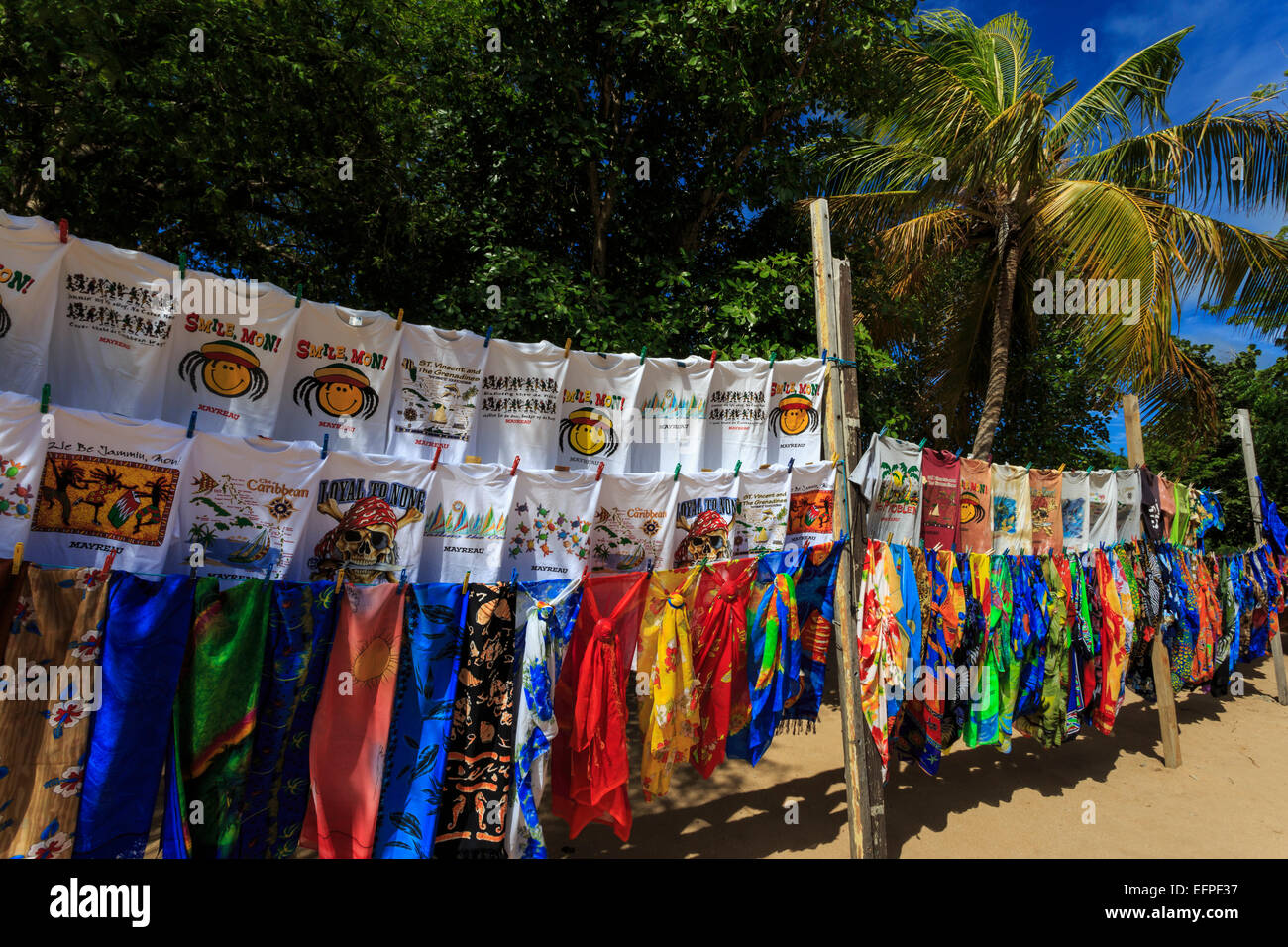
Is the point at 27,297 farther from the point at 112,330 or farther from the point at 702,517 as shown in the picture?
the point at 702,517

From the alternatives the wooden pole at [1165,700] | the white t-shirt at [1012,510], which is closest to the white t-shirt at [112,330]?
the white t-shirt at [1012,510]

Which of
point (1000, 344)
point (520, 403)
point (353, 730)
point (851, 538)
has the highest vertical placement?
point (1000, 344)

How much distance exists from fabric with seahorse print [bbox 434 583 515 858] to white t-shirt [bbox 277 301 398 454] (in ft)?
3.71

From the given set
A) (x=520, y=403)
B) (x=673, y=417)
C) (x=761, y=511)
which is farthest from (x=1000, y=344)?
(x=520, y=403)

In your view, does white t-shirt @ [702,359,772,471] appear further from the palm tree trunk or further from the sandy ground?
the palm tree trunk

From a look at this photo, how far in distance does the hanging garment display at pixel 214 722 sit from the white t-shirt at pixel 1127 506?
804cm

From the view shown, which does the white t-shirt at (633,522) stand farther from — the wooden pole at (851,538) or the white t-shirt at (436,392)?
the wooden pole at (851,538)

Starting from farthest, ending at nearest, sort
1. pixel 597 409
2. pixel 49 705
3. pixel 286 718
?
pixel 597 409 → pixel 286 718 → pixel 49 705

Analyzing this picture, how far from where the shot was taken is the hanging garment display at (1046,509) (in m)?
6.09

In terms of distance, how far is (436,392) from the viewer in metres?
3.74

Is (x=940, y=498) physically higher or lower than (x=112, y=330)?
lower

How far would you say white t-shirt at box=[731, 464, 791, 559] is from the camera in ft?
14.2

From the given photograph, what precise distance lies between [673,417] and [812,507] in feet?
3.96

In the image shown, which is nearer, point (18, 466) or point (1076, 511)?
point (18, 466)
